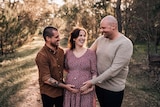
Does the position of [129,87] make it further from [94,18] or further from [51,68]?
[94,18]

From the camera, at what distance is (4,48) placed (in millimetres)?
15250

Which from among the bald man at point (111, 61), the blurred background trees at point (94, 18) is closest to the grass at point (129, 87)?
the blurred background trees at point (94, 18)

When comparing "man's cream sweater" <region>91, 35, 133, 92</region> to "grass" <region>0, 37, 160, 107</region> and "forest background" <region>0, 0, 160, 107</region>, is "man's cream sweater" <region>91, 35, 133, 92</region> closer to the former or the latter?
"grass" <region>0, 37, 160, 107</region>

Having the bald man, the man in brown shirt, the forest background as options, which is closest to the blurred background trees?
the forest background

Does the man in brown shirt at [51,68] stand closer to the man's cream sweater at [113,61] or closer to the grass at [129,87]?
the man's cream sweater at [113,61]

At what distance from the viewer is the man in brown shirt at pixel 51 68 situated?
119 inches

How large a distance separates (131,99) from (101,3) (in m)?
10.8

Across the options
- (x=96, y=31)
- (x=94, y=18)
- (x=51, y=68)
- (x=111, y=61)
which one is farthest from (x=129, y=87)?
(x=96, y=31)

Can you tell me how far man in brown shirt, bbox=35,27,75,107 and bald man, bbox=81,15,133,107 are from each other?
1.04ft

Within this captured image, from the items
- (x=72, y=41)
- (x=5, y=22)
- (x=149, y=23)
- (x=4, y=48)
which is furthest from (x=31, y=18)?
(x=72, y=41)

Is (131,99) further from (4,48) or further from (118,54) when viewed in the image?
(4,48)

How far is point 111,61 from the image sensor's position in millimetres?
3131

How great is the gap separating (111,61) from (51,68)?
70 cm

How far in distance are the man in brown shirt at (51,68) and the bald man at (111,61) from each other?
0.32 m
